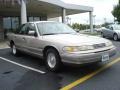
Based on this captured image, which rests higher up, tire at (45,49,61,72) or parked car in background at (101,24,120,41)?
parked car in background at (101,24,120,41)

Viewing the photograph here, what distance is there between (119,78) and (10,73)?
3254mm

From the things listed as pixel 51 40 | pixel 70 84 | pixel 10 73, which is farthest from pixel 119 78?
pixel 10 73

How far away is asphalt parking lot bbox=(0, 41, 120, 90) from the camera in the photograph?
5.42 m

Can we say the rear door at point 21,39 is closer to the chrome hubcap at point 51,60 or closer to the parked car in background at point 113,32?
the chrome hubcap at point 51,60

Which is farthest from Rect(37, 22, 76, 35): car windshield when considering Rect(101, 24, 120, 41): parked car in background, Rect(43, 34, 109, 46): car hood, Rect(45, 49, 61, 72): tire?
Rect(101, 24, 120, 41): parked car in background

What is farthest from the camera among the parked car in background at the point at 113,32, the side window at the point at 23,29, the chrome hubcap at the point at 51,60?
the parked car in background at the point at 113,32

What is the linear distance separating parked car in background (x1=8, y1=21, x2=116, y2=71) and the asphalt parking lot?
16.5 inches

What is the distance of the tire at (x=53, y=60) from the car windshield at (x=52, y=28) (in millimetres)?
878

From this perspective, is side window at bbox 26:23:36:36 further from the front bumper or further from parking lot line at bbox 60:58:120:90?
parking lot line at bbox 60:58:120:90

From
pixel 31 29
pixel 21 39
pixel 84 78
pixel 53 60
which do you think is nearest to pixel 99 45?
pixel 84 78

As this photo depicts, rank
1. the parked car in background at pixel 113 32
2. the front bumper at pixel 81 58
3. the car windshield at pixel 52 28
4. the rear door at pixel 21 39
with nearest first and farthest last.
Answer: the front bumper at pixel 81 58
the car windshield at pixel 52 28
the rear door at pixel 21 39
the parked car in background at pixel 113 32

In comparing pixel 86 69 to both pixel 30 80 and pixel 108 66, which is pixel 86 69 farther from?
pixel 30 80

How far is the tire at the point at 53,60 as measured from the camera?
21.3ft

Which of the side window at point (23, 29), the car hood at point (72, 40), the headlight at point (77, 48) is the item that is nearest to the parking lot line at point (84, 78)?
the headlight at point (77, 48)
